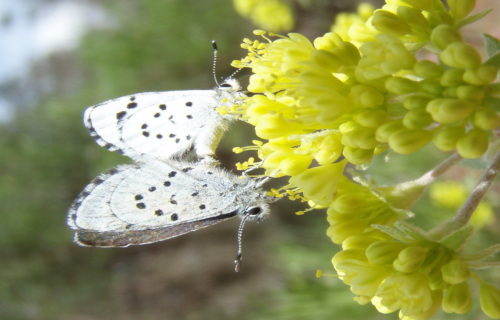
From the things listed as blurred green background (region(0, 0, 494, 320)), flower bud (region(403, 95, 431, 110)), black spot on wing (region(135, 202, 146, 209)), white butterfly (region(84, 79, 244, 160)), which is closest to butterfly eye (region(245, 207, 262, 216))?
white butterfly (region(84, 79, 244, 160))

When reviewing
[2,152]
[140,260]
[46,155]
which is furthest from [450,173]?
[2,152]

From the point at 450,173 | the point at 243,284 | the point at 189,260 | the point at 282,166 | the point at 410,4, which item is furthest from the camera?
the point at 189,260

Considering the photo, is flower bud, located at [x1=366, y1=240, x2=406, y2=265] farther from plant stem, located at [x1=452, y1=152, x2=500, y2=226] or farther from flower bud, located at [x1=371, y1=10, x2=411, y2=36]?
flower bud, located at [x1=371, y1=10, x2=411, y2=36]

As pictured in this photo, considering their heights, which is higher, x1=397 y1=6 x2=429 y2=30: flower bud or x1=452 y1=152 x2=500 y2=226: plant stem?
x1=397 y1=6 x2=429 y2=30: flower bud

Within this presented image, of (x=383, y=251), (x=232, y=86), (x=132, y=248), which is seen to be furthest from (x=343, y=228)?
(x=132, y=248)

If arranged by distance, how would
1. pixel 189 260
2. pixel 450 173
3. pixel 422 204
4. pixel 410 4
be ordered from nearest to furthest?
pixel 410 4 < pixel 422 204 < pixel 450 173 < pixel 189 260

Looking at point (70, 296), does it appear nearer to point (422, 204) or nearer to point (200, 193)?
point (422, 204)

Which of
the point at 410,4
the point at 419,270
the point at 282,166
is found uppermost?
the point at 410,4
